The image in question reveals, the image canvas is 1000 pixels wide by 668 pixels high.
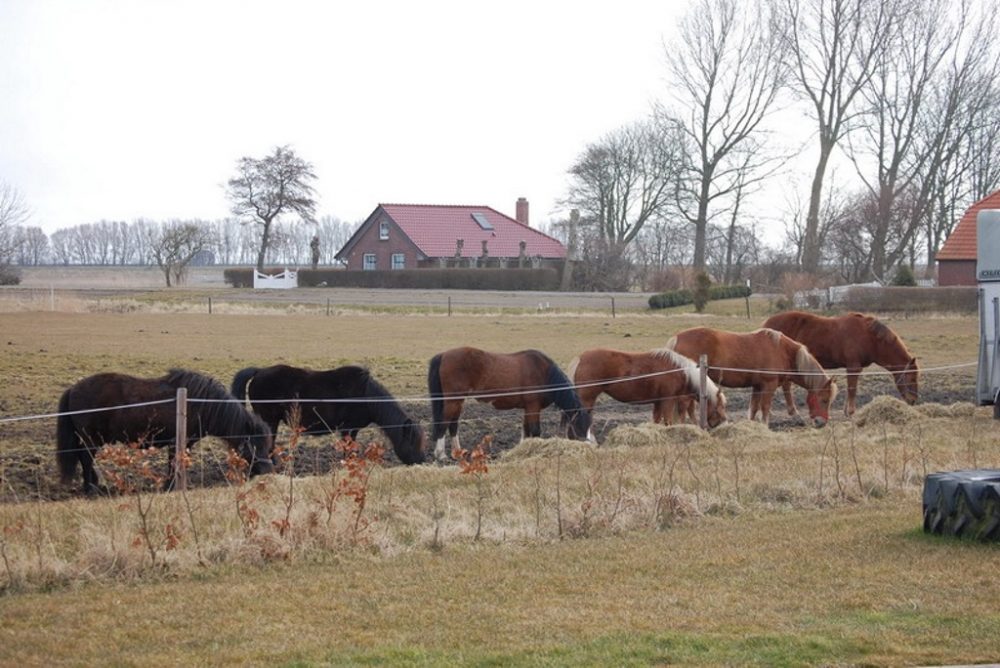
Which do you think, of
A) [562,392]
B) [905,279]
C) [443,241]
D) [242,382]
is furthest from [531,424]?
[443,241]

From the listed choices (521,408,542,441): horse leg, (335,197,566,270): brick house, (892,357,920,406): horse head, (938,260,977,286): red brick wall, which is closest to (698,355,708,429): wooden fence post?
(521,408,542,441): horse leg

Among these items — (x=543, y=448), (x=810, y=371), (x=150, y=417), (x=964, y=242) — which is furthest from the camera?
(x=964, y=242)

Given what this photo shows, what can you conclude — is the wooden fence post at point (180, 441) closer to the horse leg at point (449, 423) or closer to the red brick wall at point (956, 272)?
the horse leg at point (449, 423)

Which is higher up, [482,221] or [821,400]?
[482,221]

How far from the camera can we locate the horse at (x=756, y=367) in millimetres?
16438

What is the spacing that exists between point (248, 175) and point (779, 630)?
69574 mm

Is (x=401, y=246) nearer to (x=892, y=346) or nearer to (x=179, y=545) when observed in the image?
(x=892, y=346)

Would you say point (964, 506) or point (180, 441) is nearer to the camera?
point (964, 506)

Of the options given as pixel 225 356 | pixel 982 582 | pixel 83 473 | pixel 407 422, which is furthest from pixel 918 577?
pixel 225 356

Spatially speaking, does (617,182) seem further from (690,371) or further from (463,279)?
(690,371)

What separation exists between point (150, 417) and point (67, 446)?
35.0 inches

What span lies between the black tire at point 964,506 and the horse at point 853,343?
430 inches

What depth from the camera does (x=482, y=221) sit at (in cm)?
6756

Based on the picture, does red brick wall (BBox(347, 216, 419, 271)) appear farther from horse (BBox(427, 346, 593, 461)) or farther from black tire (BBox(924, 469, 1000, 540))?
black tire (BBox(924, 469, 1000, 540))
